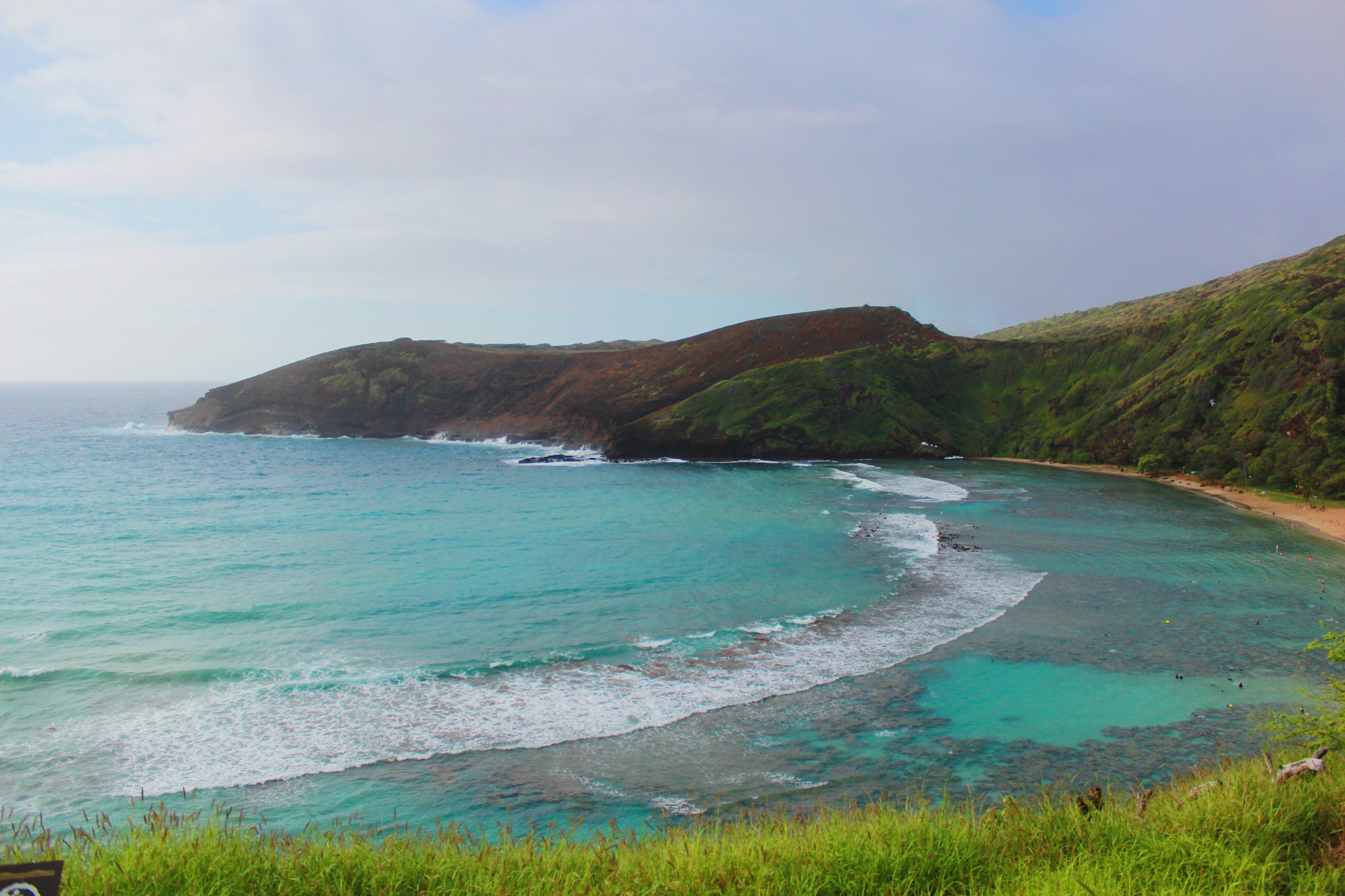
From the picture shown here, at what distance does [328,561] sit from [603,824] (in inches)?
856

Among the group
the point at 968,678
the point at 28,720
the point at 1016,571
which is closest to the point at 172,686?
the point at 28,720

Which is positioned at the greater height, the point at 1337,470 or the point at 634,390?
the point at 634,390

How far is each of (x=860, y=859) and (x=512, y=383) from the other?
92618mm

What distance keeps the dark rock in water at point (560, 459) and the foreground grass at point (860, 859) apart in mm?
60634

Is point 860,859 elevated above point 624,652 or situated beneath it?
elevated above

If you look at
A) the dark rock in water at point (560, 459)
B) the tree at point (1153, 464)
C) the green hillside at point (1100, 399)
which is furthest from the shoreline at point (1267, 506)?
the dark rock in water at point (560, 459)

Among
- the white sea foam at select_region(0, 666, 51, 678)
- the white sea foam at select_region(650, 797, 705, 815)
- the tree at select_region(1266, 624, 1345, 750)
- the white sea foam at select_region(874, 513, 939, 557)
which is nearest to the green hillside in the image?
the white sea foam at select_region(874, 513, 939, 557)

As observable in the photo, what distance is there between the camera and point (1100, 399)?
66062 millimetres

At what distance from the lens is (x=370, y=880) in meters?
6.33

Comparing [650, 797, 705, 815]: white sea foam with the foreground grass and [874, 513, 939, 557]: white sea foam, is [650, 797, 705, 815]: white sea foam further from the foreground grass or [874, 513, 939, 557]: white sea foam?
[874, 513, 939, 557]: white sea foam

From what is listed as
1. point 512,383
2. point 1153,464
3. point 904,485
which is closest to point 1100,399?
point 1153,464

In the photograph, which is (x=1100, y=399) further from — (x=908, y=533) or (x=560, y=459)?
(x=560, y=459)

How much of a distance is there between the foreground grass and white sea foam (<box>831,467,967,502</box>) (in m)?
38.5

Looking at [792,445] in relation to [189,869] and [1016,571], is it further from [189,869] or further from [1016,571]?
[189,869]
